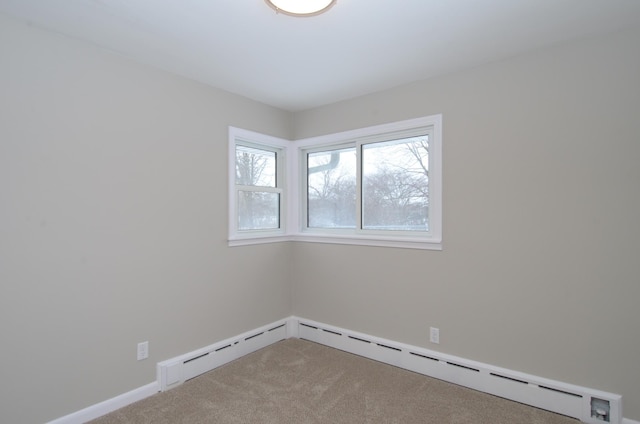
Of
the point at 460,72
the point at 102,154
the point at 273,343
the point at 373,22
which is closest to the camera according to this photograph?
the point at 373,22

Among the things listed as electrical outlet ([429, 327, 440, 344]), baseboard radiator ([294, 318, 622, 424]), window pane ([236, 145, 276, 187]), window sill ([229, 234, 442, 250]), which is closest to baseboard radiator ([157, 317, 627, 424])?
baseboard radiator ([294, 318, 622, 424])

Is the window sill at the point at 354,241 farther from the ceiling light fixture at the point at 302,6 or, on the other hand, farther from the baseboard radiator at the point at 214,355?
the ceiling light fixture at the point at 302,6

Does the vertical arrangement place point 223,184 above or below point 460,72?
below

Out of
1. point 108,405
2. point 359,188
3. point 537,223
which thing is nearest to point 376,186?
point 359,188

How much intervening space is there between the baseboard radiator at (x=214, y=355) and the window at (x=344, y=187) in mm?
941

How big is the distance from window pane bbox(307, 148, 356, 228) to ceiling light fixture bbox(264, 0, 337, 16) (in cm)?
186

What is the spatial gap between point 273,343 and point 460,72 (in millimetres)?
3128

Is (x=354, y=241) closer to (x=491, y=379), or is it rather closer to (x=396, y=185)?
(x=396, y=185)

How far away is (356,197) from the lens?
3352 millimetres

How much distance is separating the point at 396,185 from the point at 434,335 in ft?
4.49

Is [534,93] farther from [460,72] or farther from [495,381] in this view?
[495,381]

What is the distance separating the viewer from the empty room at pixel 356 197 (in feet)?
6.43

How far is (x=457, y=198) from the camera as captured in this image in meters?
2.66

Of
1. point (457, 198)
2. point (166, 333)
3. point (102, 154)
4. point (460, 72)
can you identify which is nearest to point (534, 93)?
point (460, 72)
